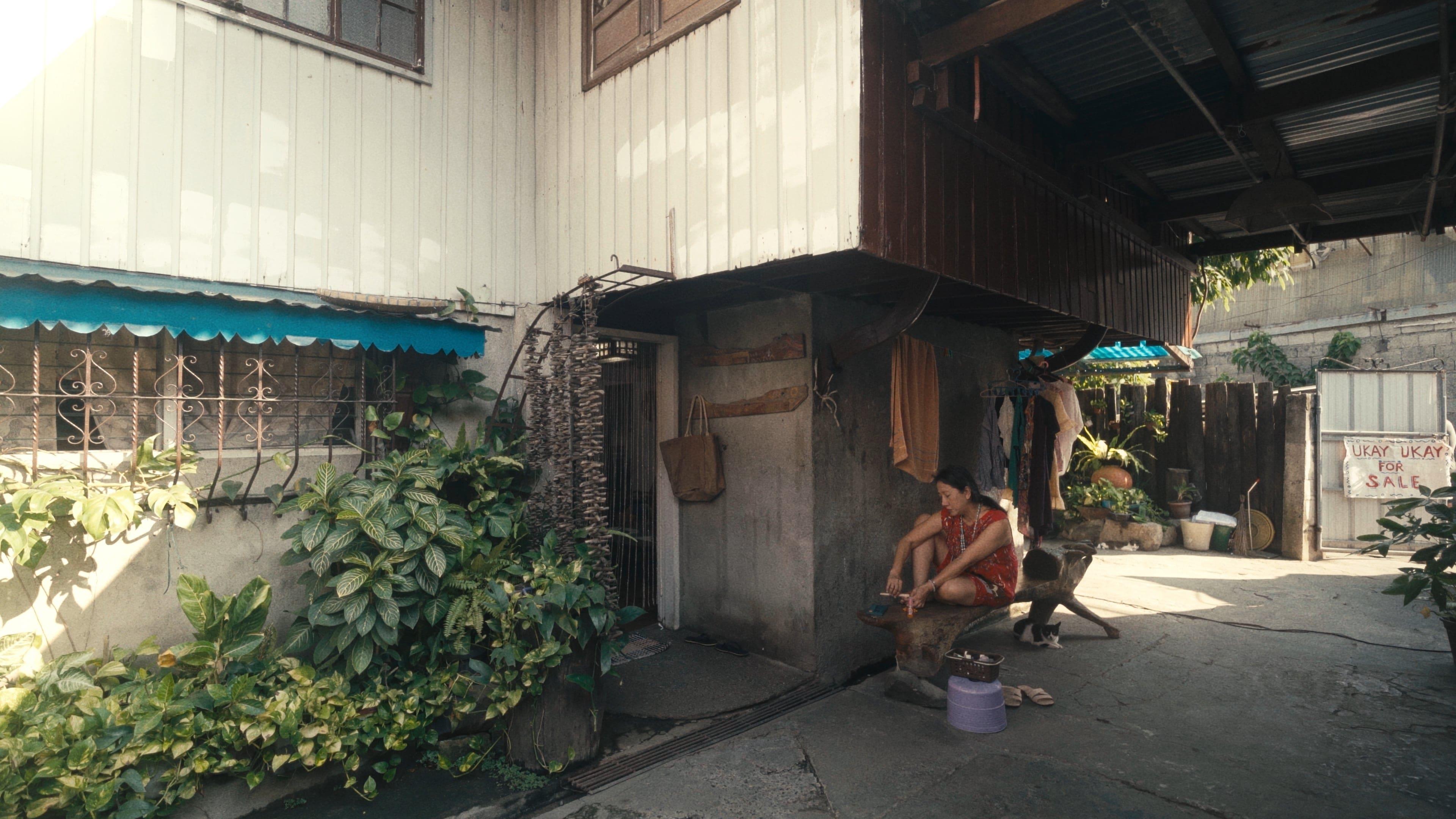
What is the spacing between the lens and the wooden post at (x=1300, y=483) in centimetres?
941

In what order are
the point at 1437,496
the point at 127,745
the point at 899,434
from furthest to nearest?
the point at 899,434, the point at 1437,496, the point at 127,745

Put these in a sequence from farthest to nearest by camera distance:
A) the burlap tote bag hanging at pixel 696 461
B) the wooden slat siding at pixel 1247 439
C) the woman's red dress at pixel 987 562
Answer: the wooden slat siding at pixel 1247 439 → the burlap tote bag hanging at pixel 696 461 → the woman's red dress at pixel 987 562

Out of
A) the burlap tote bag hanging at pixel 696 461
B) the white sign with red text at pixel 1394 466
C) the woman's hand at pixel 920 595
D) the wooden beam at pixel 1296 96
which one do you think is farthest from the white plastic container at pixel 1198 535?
the burlap tote bag hanging at pixel 696 461

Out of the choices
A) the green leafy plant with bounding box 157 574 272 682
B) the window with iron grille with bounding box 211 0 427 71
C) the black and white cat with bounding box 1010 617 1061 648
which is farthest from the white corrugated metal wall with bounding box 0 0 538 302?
the black and white cat with bounding box 1010 617 1061 648

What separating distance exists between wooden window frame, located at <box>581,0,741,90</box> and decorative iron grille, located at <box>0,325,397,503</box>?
2.64 meters

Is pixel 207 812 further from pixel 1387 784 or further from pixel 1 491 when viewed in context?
pixel 1387 784

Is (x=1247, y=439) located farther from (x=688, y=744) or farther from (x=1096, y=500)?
(x=688, y=744)

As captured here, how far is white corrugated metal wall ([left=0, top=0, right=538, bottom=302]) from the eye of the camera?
398 centimetres

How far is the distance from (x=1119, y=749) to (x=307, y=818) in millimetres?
4490

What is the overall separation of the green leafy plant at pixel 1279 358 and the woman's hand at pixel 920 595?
49.9 ft

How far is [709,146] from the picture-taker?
14.9 ft

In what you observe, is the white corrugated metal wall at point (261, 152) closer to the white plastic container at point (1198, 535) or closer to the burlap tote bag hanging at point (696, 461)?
the burlap tote bag hanging at point (696, 461)

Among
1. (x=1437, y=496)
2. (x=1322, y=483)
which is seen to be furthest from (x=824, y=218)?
(x=1322, y=483)

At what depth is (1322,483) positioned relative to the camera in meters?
9.97
